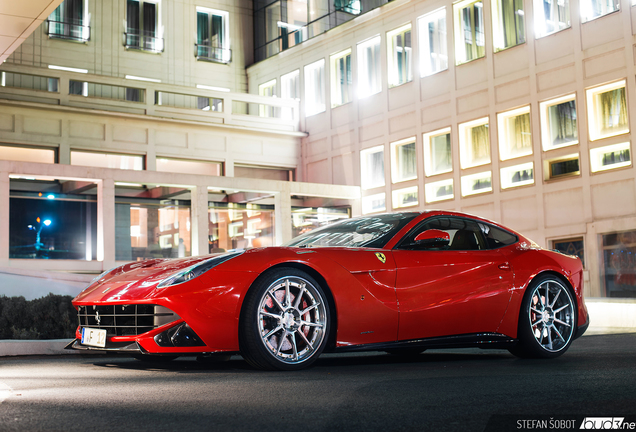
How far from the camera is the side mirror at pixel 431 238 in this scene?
19.6 ft

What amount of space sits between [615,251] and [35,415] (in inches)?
642

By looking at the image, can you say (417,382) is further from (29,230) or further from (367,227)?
(29,230)

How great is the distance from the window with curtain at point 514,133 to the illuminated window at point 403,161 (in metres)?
3.23

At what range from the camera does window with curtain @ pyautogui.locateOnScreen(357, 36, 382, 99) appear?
24078mm

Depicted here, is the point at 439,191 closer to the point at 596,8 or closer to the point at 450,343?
the point at 596,8

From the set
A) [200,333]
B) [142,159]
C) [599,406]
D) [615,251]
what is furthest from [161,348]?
[142,159]

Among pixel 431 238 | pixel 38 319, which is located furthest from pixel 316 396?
pixel 38 319

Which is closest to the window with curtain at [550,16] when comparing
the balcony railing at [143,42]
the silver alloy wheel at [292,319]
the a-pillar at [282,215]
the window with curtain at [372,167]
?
the window with curtain at [372,167]

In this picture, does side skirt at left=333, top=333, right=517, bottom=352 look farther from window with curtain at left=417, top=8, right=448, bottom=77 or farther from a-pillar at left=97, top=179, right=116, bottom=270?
window with curtain at left=417, top=8, right=448, bottom=77

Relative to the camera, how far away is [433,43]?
73.1 feet

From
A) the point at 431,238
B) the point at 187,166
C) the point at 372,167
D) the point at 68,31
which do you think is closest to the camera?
the point at 431,238

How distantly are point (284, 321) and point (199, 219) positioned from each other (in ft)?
51.1

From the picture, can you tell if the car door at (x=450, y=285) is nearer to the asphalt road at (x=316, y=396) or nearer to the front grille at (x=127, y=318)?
the asphalt road at (x=316, y=396)

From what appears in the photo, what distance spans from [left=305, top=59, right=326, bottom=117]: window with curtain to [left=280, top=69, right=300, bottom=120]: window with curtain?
508mm
